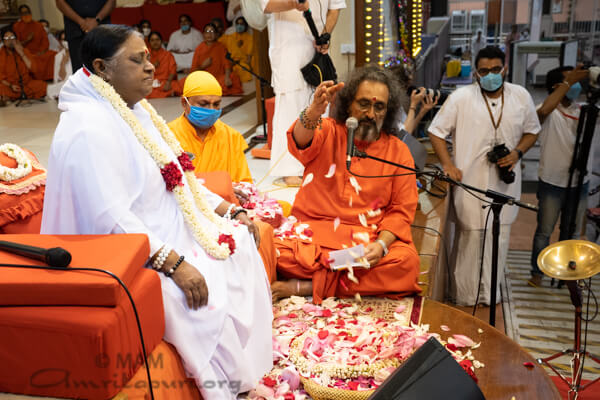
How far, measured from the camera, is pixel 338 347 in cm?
272

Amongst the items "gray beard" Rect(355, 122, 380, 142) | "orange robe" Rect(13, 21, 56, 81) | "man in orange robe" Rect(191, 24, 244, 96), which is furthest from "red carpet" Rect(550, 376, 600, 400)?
"orange robe" Rect(13, 21, 56, 81)

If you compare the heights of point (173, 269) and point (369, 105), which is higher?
point (369, 105)

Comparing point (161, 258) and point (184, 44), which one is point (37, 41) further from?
point (161, 258)

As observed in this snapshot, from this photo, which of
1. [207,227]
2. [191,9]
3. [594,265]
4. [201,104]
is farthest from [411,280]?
[191,9]

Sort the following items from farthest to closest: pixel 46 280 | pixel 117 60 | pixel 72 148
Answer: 1. pixel 117 60
2. pixel 72 148
3. pixel 46 280

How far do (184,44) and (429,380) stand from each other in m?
11.5

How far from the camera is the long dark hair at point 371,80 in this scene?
137 inches

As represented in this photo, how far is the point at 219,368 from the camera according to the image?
224cm

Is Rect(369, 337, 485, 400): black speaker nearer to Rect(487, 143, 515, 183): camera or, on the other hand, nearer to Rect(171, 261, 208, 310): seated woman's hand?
Rect(171, 261, 208, 310): seated woman's hand

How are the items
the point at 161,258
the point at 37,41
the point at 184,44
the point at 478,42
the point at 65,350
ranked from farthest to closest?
the point at 184,44 → the point at 37,41 → the point at 478,42 → the point at 161,258 → the point at 65,350

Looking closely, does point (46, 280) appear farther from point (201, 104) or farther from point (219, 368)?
point (201, 104)

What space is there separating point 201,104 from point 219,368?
2.14 m

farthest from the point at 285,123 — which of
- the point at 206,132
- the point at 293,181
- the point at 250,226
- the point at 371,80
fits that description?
the point at 250,226

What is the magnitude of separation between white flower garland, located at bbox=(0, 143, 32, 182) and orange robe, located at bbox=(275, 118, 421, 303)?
4.56ft
